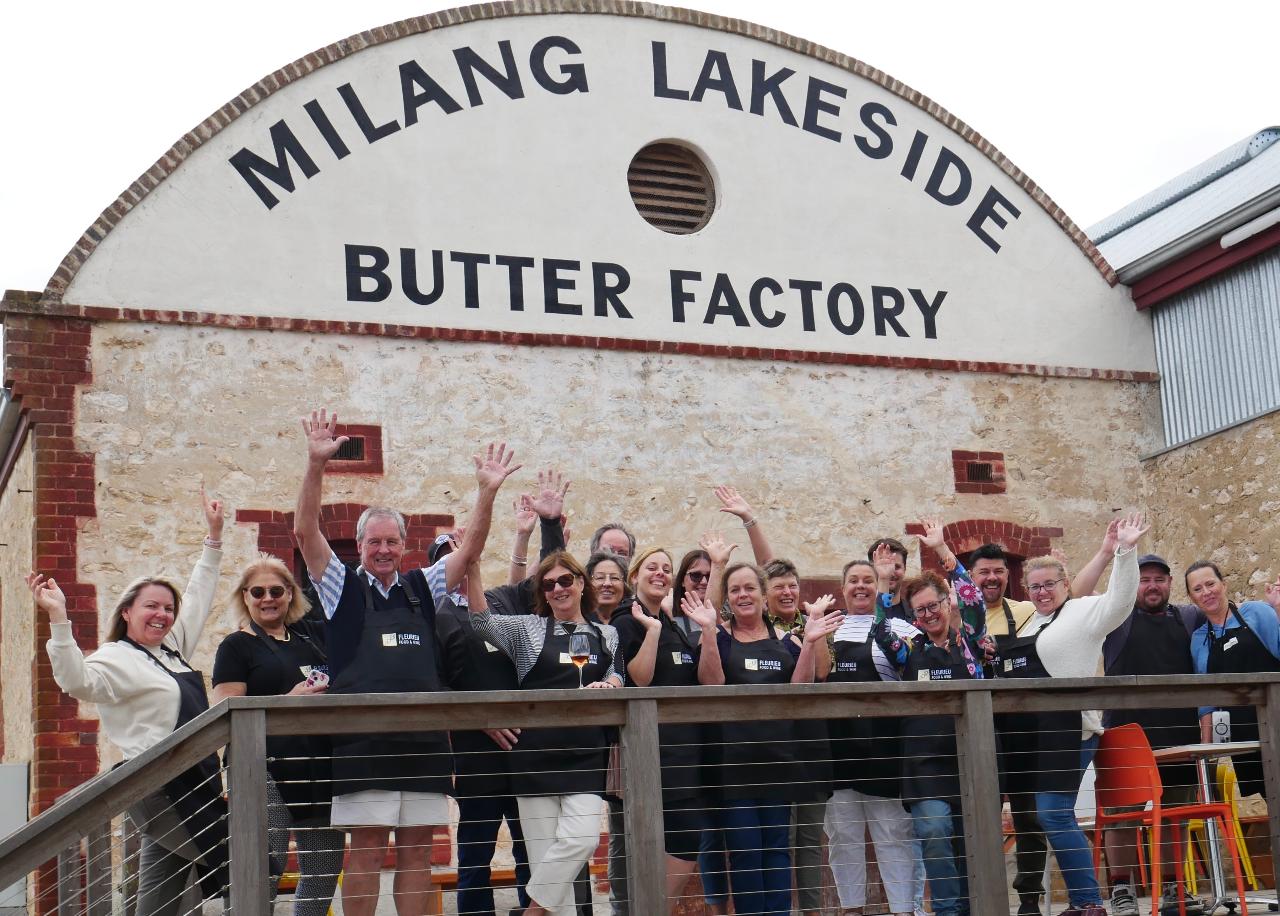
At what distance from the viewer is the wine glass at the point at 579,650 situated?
23.1 feet

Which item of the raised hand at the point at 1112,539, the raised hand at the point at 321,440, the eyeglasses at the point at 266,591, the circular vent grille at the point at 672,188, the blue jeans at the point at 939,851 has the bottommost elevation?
the blue jeans at the point at 939,851

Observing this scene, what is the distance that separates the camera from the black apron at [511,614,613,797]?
22.2 feet

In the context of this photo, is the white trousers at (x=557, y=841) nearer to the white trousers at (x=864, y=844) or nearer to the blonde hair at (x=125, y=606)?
the white trousers at (x=864, y=844)

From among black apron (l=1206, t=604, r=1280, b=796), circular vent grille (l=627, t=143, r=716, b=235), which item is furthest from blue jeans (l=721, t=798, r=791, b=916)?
circular vent grille (l=627, t=143, r=716, b=235)

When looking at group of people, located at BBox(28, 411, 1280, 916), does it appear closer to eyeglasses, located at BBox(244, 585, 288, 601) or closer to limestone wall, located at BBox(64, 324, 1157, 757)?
eyeglasses, located at BBox(244, 585, 288, 601)

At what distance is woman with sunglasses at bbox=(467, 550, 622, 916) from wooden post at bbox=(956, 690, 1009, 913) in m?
1.47

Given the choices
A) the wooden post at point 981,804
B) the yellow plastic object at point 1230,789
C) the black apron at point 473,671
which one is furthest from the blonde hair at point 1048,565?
the black apron at point 473,671

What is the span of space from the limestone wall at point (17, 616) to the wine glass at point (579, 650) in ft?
16.9

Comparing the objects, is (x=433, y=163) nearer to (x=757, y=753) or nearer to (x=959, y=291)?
(x=959, y=291)

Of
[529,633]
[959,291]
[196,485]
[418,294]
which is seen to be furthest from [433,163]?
[529,633]

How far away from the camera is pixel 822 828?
7.54 metres

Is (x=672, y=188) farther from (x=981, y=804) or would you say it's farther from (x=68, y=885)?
(x=981, y=804)

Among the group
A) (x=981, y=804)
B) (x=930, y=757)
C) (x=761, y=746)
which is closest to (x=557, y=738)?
(x=761, y=746)

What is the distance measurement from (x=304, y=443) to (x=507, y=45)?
3.46 m
